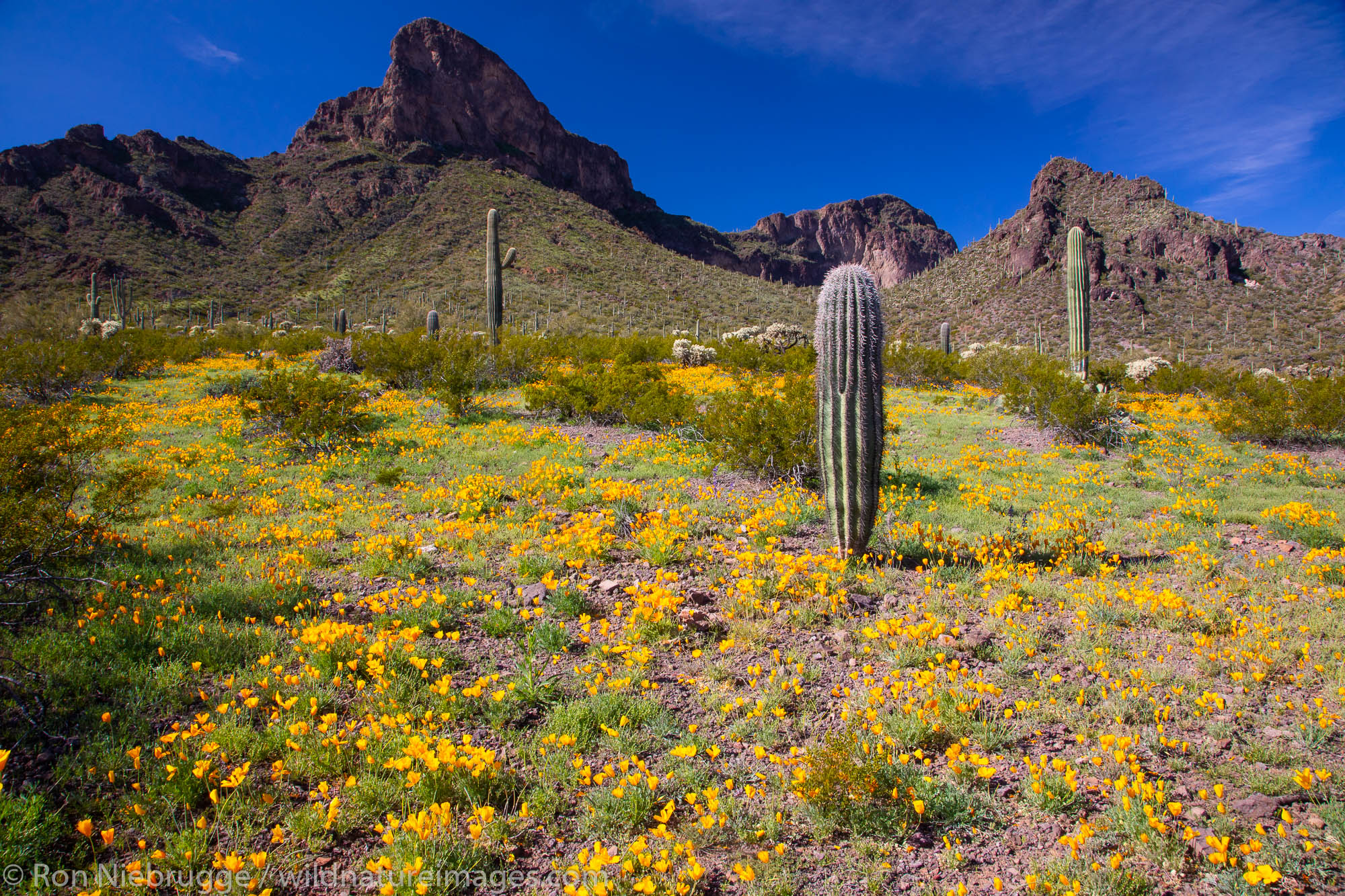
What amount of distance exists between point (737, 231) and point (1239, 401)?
126 m

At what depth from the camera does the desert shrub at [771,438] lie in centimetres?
780

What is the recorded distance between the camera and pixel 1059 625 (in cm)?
418

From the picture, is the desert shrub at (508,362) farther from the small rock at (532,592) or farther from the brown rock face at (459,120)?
the brown rock face at (459,120)

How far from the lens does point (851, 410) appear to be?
5.12 metres


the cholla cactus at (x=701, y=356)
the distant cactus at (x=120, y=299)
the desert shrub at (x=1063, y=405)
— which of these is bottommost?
the desert shrub at (x=1063, y=405)

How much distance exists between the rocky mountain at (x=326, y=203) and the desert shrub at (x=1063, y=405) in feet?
107

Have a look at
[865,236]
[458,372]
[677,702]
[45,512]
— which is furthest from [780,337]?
[865,236]

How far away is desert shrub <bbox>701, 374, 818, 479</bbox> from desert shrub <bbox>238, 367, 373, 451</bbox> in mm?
6090

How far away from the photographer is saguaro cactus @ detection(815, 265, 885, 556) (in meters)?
5.06

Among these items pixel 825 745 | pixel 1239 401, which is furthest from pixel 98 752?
pixel 1239 401

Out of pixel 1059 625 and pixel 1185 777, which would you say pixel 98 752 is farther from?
pixel 1059 625

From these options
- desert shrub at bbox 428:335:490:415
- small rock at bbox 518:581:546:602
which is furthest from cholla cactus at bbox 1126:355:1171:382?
small rock at bbox 518:581:546:602

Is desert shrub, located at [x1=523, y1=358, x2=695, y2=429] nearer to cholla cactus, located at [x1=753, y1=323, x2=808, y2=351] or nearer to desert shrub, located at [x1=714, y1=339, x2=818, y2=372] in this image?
desert shrub, located at [x1=714, y1=339, x2=818, y2=372]

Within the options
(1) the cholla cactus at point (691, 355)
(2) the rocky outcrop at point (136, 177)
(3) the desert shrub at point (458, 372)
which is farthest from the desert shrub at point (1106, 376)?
(2) the rocky outcrop at point (136, 177)
